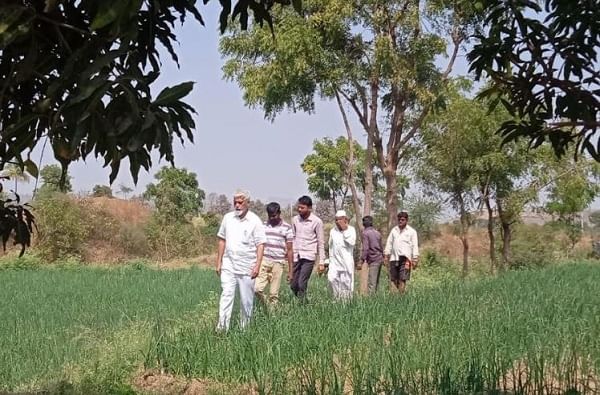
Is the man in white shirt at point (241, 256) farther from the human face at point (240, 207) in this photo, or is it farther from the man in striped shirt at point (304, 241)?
the man in striped shirt at point (304, 241)

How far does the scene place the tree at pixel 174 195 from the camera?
31.2 m

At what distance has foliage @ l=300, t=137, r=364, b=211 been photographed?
32188mm

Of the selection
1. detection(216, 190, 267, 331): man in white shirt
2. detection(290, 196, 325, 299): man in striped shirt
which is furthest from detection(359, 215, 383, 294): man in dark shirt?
detection(216, 190, 267, 331): man in white shirt

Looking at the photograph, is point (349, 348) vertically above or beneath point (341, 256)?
beneath

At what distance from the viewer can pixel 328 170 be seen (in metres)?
32.5

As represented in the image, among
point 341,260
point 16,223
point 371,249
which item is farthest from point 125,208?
point 16,223

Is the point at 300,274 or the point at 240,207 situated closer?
the point at 240,207

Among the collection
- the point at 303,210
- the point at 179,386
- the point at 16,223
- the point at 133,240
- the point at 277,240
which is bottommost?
the point at 179,386

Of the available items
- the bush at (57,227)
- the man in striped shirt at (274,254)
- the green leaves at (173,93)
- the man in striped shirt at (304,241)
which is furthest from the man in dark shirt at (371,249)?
the bush at (57,227)

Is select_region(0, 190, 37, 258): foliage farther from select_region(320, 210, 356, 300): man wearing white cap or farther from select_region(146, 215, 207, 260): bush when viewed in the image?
select_region(146, 215, 207, 260): bush

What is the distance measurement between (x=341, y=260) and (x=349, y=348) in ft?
13.5

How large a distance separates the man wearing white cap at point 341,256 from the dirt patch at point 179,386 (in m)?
4.22

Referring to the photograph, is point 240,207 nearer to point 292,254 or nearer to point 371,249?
point 292,254

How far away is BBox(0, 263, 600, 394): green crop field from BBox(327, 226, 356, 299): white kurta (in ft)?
2.71
